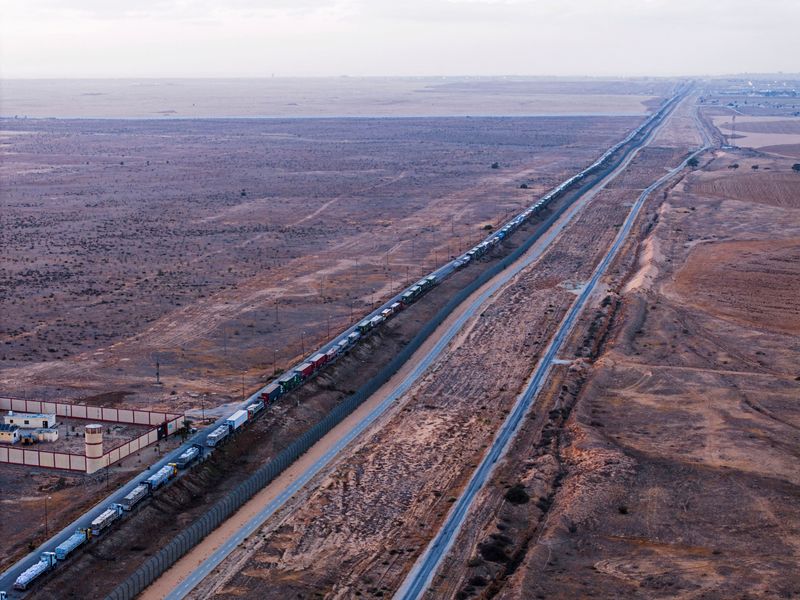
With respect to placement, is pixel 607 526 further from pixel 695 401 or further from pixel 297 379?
pixel 297 379

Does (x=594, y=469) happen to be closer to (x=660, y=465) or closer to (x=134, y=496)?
(x=660, y=465)

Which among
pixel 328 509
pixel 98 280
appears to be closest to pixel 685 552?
pixel 328 509

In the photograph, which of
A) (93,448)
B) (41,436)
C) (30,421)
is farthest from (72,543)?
(30,421)

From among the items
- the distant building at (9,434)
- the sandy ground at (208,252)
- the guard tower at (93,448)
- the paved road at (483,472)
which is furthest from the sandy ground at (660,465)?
the distant building at (9,434)

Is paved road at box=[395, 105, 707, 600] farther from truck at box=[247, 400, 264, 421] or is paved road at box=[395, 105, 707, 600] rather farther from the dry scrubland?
truck at box=[247, 400, 264, 421]

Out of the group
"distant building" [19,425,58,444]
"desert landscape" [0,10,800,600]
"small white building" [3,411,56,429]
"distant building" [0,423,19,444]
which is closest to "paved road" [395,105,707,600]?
"desert landscape" [0,10,800,600]
